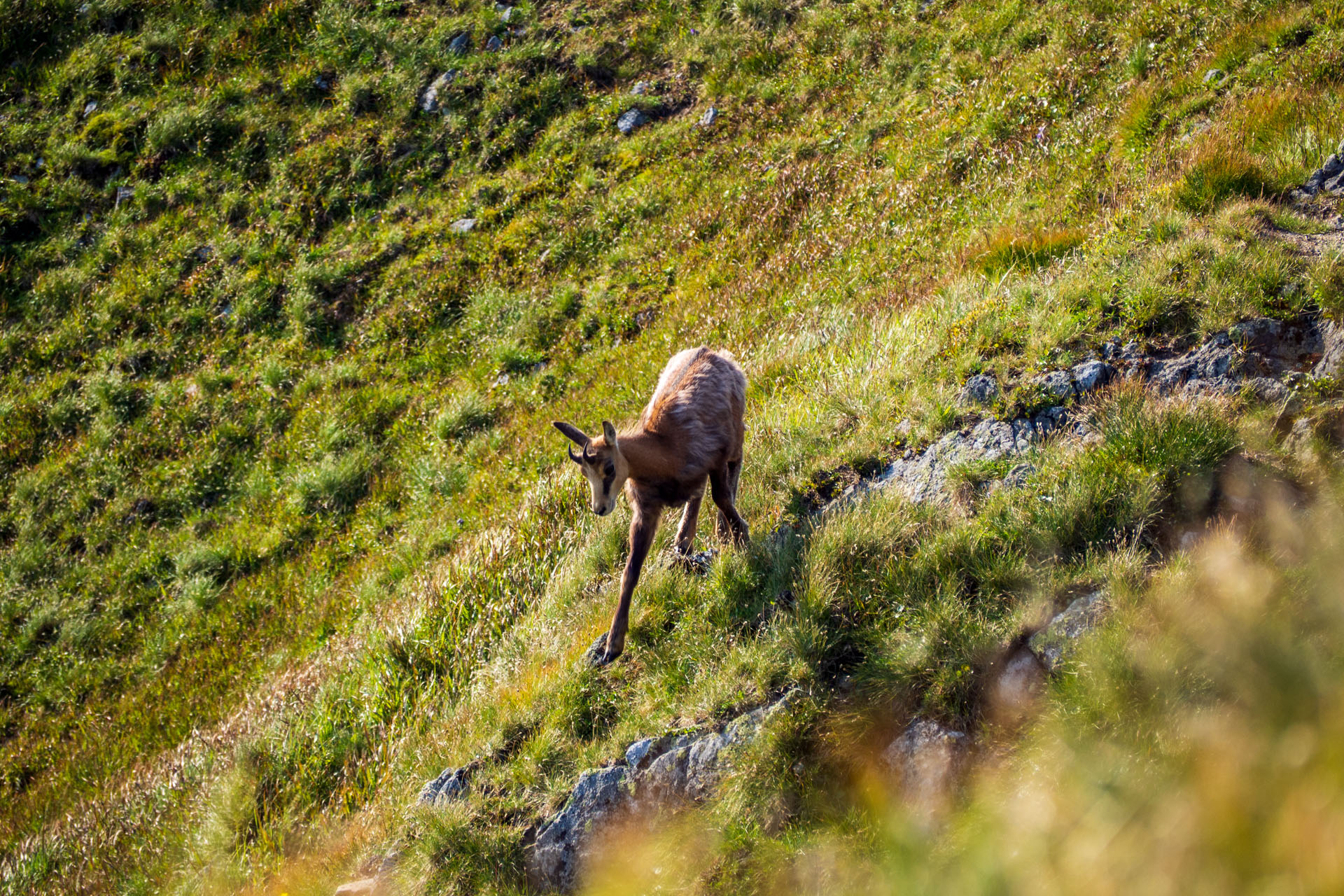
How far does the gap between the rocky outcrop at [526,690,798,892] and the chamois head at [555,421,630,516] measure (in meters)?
1.83

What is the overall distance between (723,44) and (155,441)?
14253 millimetres

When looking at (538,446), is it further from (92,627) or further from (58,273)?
(58,273)

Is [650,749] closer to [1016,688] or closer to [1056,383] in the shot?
[1016,688]

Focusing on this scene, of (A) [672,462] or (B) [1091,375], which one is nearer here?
(B) [1091,375]

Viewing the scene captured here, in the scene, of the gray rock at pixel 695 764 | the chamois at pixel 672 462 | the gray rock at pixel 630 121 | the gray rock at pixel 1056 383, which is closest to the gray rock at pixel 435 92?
the gray rock at pixel 630 121

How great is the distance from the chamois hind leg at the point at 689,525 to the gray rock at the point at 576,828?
225 centimetres

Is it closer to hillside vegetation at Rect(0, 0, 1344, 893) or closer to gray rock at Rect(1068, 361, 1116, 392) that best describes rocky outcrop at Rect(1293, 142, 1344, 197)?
hillside vegetation at Rect(0, 0, 1344, 893)

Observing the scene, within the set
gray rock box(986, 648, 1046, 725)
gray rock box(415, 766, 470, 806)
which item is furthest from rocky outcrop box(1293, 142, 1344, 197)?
gray rock box(415, 766, 470, 806)

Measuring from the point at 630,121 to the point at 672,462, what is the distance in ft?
43.0

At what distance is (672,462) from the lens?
7.11m

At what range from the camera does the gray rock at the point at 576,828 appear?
528cm

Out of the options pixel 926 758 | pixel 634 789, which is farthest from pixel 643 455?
pixel 926 758

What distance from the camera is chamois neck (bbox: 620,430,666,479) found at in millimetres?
6965

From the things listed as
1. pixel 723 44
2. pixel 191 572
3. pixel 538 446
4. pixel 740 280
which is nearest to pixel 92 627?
pixel 191 572
